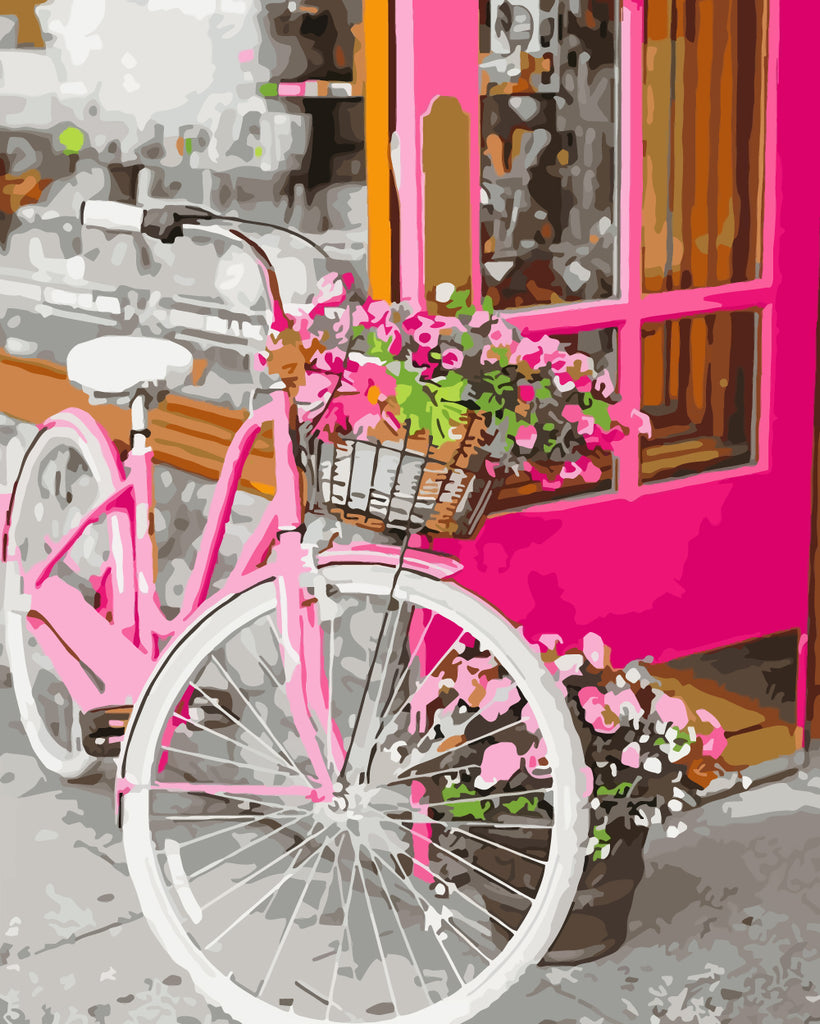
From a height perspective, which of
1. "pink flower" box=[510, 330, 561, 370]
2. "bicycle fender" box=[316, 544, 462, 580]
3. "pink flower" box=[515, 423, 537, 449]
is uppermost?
"pink flower" box=[510, 330, 561, 370]

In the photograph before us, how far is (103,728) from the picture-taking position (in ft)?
9.78

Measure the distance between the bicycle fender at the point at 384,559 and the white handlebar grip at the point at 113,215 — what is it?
27.2 inches

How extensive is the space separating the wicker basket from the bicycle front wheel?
113 mm

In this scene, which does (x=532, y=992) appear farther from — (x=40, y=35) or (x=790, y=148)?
(x=40, y=35)

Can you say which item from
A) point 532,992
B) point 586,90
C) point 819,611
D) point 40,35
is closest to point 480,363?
point 586,90

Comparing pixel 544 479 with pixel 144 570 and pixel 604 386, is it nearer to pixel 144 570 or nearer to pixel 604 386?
pixel 604 386

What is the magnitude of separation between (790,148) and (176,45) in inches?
59.7

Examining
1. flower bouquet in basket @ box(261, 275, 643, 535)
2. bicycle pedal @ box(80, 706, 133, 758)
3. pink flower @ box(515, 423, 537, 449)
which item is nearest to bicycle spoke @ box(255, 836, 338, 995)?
bicycle pedal @ box(80, 706, 133, 758)

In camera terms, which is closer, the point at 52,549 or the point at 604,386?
the point at 604,386

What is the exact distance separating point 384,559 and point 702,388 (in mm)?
1345

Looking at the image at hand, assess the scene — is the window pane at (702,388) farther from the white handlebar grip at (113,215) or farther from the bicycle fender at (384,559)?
the white handlebar grip at (113,215)

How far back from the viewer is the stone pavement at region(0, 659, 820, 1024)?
264 centimetres

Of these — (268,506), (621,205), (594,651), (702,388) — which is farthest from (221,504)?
(702,388)

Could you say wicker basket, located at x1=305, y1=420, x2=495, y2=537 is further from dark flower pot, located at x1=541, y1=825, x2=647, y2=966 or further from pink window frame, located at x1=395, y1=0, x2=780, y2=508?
dark flower pot, located at x1=541, y1=825, x2=647, y2=966
